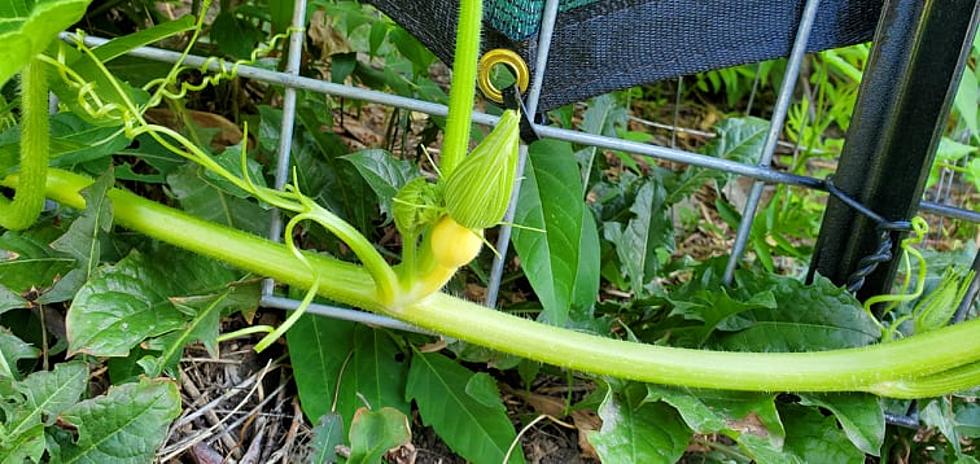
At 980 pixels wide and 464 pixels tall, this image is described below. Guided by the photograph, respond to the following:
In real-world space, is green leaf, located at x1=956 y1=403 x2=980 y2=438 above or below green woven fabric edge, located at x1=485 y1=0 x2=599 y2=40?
below

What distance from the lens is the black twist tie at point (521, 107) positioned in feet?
2.84

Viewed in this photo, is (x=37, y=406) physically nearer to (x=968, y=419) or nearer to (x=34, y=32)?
(x=34, y=32)

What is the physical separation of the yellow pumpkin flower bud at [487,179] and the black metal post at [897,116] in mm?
416

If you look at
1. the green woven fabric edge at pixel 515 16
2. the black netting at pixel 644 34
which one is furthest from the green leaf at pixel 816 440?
the green woven fabric edge at pixel 515 16

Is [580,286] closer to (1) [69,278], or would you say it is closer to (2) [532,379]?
(2) [532,379]

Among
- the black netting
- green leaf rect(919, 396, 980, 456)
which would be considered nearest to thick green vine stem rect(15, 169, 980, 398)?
green leaf rect(919, 396, 980, 456)

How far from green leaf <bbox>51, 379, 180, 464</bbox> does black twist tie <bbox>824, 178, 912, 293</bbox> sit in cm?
65

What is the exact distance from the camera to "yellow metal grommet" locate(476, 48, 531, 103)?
33.6 inches

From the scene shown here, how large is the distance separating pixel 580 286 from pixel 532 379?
0.12 metres

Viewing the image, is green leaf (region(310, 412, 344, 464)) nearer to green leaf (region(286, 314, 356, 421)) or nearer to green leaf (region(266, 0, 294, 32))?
green leaf (region(286, 314, 356, 421))

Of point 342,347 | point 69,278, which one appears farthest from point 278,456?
point 69,278

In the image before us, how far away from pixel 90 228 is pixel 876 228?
2.43ft

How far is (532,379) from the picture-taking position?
1.03 meters

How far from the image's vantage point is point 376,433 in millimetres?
865
